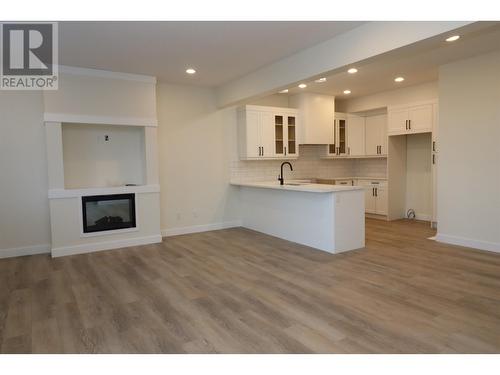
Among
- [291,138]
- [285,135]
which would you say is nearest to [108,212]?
[285,135]

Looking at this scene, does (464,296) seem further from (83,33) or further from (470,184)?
(83,33)

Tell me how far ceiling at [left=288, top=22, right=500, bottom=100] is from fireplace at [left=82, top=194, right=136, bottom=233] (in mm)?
3439

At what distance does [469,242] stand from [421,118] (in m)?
2.64

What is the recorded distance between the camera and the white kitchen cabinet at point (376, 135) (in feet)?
24.6

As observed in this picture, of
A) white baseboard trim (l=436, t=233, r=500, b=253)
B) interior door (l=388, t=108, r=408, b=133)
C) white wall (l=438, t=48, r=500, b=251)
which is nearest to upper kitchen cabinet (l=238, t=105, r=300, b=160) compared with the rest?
interior door (l=388, t=108, r=408, b=133)

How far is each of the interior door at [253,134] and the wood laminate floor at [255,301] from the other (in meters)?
2.25

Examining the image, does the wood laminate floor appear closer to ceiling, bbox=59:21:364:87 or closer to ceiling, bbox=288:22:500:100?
ceiling, bbox=288:22:500:100

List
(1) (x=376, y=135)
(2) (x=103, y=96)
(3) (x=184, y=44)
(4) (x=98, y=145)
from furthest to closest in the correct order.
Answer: (1) (x=376, y=135), (4) (x=98, y=145), (2) (x=103, y=96), (3) (x=184, y=44)

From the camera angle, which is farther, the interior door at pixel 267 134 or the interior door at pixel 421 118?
the interior door at pixel 267 134

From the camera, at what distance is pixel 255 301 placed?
123 inches

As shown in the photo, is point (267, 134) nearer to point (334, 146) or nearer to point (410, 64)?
point (334, 146)

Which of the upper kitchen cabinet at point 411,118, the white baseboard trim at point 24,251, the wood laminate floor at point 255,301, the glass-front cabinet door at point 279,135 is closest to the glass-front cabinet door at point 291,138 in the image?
the glass-front cabinet door at point 279,135

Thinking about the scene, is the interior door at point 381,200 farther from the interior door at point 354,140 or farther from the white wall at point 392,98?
the white wall at point 392,98

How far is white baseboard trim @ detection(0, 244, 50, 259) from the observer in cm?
480
